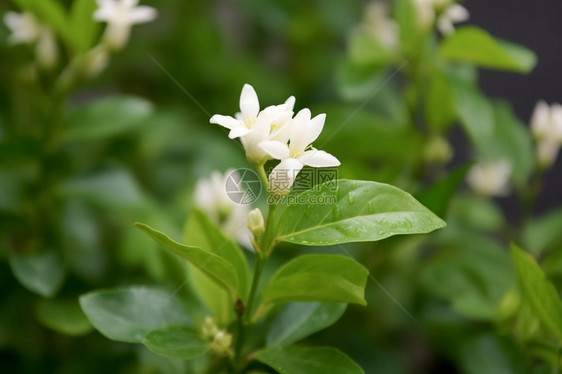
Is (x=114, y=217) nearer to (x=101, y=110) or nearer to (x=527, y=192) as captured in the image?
(x=101, y=110)

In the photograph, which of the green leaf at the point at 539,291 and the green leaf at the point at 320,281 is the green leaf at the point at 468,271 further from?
the green leaf at the point at 320,281

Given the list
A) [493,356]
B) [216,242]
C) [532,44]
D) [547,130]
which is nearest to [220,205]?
[216,242]

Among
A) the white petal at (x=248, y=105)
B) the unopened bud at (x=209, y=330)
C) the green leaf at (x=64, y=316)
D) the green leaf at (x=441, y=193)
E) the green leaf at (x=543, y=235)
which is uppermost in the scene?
the white petal at (x=248, y=105)

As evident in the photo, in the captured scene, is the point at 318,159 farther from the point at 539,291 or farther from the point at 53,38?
the point at 53,38

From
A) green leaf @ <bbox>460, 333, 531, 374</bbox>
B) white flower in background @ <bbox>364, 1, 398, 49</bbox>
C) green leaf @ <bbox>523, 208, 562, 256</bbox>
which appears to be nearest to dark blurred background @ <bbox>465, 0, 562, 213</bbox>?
white flower in background @ <bbox>364, 1, 398, 49</bbox>

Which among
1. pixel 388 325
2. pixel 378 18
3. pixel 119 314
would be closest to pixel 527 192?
pixel 388 325

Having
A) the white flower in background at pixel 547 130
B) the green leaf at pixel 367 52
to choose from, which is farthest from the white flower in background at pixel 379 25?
the white flower in background at pixel 547 130
